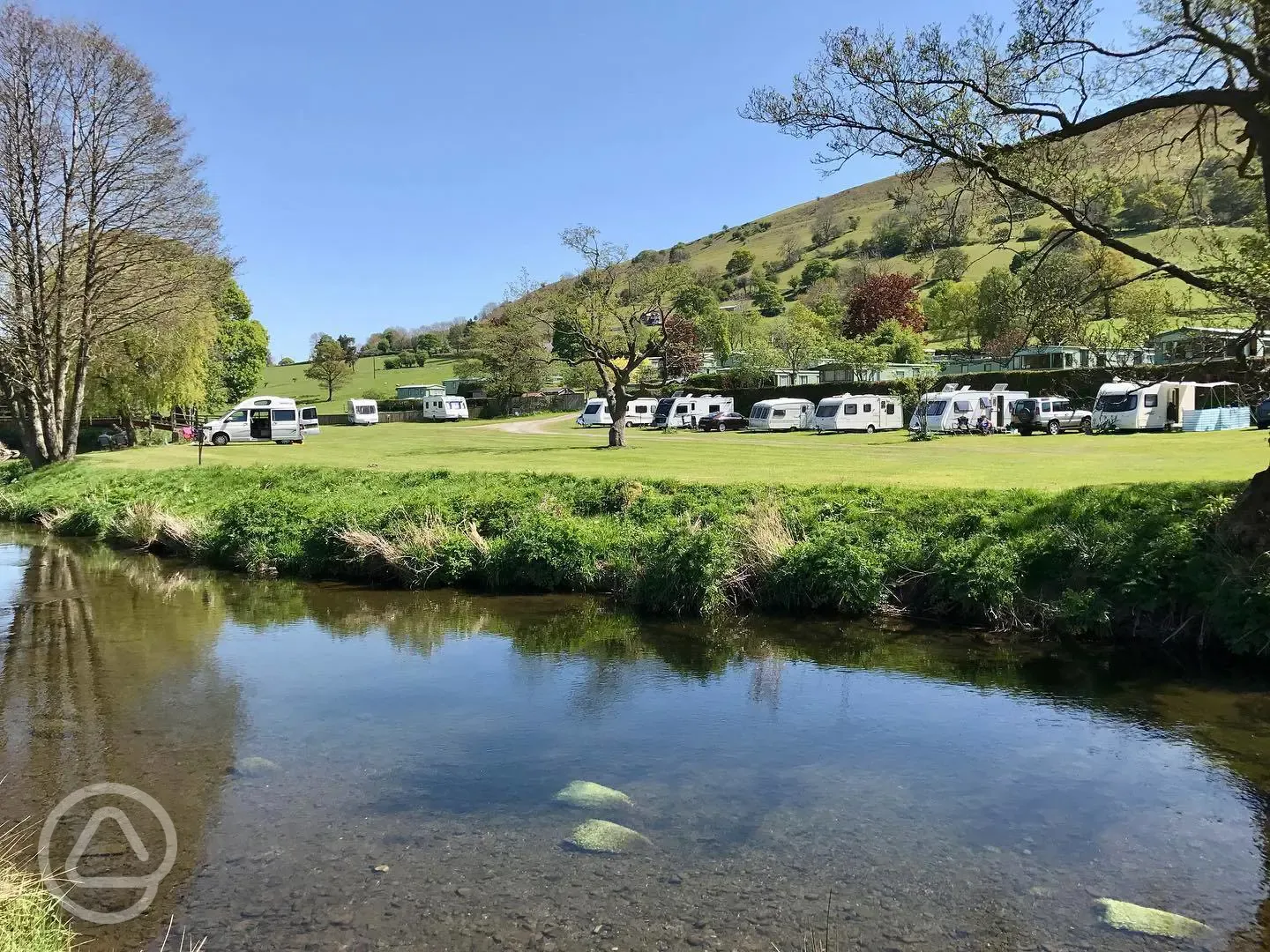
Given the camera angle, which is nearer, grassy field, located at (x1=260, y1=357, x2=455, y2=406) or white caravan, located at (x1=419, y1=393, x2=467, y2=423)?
white caravan, located at (x1=419, y1=393, x2=467, y2=423)

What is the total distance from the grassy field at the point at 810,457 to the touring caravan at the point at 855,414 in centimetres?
252

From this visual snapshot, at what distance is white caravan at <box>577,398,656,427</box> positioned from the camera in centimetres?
6147

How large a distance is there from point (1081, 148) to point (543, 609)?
11.4 metres

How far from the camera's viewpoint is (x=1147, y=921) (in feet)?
19.9

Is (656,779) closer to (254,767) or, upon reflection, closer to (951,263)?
(254,767)

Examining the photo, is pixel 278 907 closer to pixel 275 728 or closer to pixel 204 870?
pixel 204 870

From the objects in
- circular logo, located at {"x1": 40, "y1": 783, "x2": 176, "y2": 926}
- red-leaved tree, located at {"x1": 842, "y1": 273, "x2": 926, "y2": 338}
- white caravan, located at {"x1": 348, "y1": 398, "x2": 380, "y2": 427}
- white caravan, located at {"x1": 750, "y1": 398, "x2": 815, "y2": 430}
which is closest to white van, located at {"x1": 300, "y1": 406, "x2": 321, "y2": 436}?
white caravan, located at {"x1": 348, "y1": 398, "x2": 380, "y2": 427}

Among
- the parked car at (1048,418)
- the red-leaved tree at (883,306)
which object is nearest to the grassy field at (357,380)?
the red-leaved tree at (883,306)

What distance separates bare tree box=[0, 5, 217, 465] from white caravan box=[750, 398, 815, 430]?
29560mm

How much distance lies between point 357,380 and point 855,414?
277 feet

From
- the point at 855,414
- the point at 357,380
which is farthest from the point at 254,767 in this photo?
the point at 357,380

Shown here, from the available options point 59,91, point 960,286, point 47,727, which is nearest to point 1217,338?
point 47,727

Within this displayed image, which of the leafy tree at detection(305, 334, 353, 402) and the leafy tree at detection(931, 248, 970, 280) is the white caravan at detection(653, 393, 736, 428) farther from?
the leafy tree at detection(305, 334, 353, 402)

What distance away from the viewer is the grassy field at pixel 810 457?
19.0m
